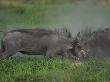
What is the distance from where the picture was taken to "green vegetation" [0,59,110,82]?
12.5m

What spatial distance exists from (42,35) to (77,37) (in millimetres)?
1073

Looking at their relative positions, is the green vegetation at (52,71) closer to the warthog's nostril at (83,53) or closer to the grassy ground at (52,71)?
the grassy ground at (52,71)

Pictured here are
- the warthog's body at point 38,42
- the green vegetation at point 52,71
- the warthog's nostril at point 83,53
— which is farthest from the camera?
the warthog's nostril at point 83,53

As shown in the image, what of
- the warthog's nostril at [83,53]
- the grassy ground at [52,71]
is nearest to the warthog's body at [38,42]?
the warthog's nostril at [83,53]

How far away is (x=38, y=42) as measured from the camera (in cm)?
1490

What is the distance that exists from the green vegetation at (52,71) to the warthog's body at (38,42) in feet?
2.04

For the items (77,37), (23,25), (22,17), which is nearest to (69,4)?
(22,17)

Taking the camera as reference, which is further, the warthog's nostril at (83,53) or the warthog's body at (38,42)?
the warthog's nostril at (83,53)

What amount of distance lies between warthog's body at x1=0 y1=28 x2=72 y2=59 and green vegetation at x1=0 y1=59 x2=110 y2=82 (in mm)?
621

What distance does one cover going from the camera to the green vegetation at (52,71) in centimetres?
1249

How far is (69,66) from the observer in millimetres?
13625

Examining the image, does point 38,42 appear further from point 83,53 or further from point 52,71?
point 52,71

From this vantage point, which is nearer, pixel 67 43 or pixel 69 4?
pixel 67 43

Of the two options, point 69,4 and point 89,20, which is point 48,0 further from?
point 89,20
